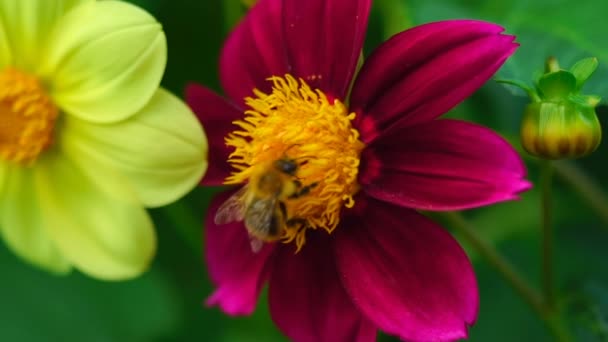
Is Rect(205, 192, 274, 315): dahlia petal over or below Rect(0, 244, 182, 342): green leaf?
over

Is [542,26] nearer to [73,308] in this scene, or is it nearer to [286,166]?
[286,166]

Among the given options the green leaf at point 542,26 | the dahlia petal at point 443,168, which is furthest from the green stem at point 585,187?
the dahlia petal at point 443,168

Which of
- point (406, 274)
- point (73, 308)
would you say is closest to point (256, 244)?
point (406, 274)

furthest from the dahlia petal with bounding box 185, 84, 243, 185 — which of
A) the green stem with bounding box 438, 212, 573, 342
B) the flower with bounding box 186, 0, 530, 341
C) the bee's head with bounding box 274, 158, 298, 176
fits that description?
the green stem with bounding box 438, 212, 573, 342

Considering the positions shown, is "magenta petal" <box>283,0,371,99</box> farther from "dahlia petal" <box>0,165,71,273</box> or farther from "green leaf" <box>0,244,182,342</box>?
"green leaf" <box>0,244,182,342</box>

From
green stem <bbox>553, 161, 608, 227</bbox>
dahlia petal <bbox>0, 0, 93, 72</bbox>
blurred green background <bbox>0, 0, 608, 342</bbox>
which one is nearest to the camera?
dahlia petal <bbox>0, 0, 93, 72</bbox>
